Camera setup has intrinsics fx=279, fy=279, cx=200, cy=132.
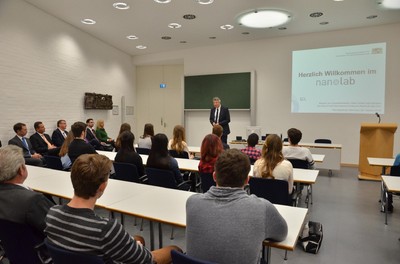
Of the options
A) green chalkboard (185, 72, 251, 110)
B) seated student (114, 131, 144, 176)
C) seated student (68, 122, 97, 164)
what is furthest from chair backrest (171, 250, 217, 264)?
green chalkboard (185, 72, 251, 110)

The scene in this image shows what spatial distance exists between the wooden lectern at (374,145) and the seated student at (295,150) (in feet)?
9.17

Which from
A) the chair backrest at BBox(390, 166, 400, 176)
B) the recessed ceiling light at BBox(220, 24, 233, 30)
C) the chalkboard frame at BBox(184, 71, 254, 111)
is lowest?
the chair backrest at BBox(390, 166, 400, 176)

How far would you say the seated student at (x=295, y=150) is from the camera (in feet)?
12.6

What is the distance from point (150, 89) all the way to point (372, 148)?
24.7 feet

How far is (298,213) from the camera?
6.55ft

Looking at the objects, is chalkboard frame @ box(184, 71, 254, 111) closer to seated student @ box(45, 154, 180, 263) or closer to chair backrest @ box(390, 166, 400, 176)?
chair backrest @ box(390, 166, 400, 176)

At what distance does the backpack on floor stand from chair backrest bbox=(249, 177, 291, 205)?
Result: 1.77 ft

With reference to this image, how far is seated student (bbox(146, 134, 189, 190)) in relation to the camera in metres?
3.29

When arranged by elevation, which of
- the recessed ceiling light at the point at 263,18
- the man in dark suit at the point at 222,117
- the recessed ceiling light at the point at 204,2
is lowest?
the man in dark suit at the point at 222,117

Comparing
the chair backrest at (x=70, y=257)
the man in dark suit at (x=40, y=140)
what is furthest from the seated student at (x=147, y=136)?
the chair backrest at (x=70, y=257)

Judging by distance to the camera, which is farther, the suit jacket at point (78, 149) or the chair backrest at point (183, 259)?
the suit jacket at point (78, 149)

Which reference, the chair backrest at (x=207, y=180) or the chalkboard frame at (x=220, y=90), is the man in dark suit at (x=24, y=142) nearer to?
the chair backrest at (x=207, y=180)

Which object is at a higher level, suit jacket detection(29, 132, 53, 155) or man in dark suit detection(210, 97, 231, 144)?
man in dark suit detection(210, 97, 231, 144)

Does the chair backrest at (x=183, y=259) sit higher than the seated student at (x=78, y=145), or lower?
lower
